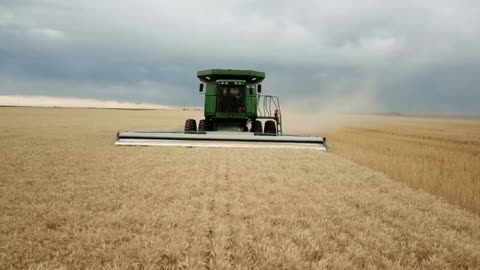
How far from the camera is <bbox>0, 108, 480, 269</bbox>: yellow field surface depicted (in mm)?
3055

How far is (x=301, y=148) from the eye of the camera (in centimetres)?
1131

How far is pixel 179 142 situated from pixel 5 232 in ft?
25.4

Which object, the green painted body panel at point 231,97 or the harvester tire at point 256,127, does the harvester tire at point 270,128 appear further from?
the green painted body panel at point 231,97

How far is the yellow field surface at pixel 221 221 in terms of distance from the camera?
305cm

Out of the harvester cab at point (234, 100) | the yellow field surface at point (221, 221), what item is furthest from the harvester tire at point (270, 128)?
the yellow field surface at point (221, 221)

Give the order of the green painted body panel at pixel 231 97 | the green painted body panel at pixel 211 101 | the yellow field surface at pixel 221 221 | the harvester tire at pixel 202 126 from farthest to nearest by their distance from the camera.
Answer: the green painted body panel at pixel 211 101 → the green painted body panel at pixel 231 97 → the harvester tire at pixel 202 126 → the yellow field surface at pixel 221 221

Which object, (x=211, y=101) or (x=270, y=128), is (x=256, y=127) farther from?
(x=211, y=101)

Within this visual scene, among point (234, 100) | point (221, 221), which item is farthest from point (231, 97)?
point (221, 221)

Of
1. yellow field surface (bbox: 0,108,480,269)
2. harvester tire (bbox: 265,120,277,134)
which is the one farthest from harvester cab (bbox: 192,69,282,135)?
yellow field surface (bbox: 0,108,480,269)

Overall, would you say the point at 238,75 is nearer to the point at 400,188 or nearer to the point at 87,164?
the point at 87,164

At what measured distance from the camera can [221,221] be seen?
3988 millimetres

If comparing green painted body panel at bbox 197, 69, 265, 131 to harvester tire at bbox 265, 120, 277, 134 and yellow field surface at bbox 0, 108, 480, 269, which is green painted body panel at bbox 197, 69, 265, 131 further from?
yellow field surface at bbox 0, 108, 480, 269

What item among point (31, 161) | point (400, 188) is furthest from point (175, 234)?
point (31, 161)

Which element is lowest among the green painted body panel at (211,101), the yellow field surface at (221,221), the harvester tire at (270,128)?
the yellow field surface at (221,221)
